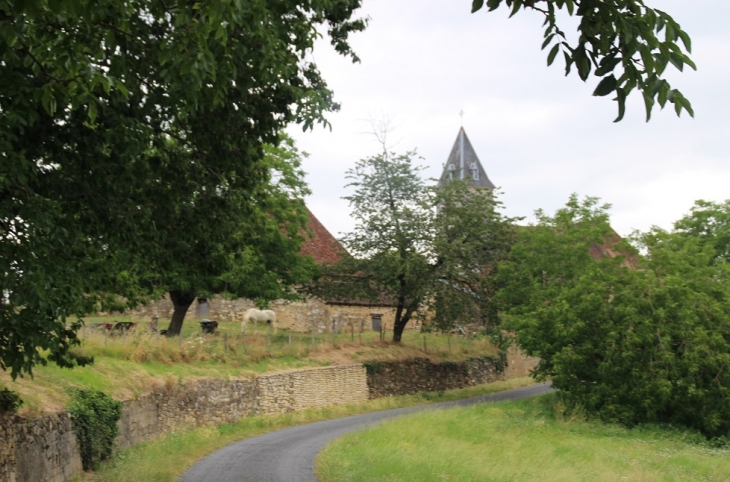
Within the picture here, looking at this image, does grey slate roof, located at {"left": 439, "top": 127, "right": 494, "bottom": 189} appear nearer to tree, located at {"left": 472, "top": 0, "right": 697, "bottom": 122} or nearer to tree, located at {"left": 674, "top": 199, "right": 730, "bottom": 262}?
tree, located at {"left": 674, "top": 199, "right": 730, "bottom": 262}

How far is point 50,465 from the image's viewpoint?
13.1 meters

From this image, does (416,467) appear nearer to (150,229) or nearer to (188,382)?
(150,229)

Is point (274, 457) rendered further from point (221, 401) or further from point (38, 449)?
point (221, 401)

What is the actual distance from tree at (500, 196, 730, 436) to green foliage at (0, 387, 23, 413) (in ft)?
68.7

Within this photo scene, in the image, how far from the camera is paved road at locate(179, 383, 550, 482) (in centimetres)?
1449

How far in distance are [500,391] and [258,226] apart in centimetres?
2910

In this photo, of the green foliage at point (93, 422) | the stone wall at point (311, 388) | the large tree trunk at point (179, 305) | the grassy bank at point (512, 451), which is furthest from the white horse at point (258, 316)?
the green foliage at point (93, 422)

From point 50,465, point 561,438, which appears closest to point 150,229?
point 50,465

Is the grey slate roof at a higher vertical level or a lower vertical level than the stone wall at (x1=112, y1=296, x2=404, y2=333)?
higher

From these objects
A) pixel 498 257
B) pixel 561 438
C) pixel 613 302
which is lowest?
pixel 561 438

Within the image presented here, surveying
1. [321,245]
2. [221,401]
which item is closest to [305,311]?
[321,245]

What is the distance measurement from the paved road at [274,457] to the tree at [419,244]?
10.9 m

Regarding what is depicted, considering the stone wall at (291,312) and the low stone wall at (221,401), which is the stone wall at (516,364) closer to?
the low stone wall at (221,401)

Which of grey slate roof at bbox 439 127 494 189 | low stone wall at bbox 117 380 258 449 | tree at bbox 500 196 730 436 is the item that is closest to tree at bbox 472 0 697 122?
low stone wall at bbox 117 380 258 449
